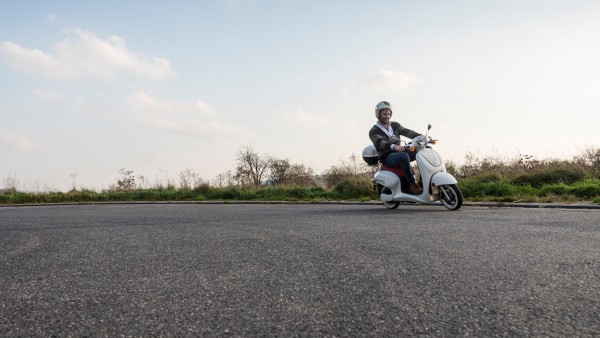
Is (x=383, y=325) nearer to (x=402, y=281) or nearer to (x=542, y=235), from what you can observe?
(x=402, y=281)

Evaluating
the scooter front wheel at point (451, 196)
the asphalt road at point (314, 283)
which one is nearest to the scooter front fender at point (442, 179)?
the scooter front wheel at point (451, 196)

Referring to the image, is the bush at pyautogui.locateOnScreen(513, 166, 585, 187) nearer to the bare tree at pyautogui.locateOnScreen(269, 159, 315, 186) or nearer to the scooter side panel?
the scooter side panel

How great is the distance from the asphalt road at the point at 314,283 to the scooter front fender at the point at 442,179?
92.7 inches

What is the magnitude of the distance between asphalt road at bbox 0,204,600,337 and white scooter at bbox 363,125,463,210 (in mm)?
2458

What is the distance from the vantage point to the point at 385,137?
9.31 metres

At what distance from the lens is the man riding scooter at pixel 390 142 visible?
29.5 ft

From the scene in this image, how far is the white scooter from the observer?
8.31m

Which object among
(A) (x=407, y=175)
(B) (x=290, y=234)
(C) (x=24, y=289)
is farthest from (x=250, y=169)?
(C) (x=24, y=289)

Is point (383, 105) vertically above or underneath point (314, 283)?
above

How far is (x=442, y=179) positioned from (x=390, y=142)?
4.43 ft

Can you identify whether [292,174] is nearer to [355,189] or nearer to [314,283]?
[355,189]

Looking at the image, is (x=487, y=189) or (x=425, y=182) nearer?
(x=425, y=182)

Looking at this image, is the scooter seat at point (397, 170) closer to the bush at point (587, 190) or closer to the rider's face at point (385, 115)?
the rider's face at point (385, 115)

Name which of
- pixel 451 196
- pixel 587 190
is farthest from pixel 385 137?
pixel 587 190
